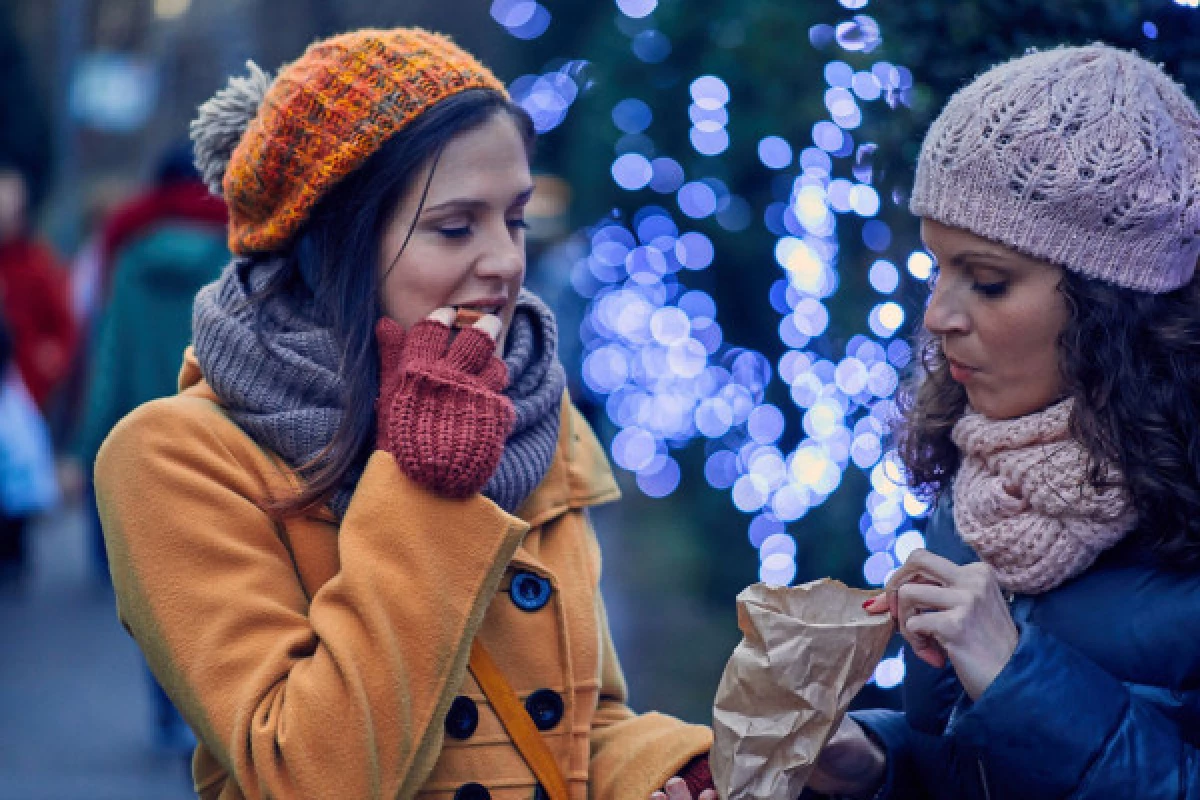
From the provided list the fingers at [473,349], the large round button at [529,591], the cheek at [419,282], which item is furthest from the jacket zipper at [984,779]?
the cheek at [419,282]

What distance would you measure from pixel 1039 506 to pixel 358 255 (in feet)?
3.68

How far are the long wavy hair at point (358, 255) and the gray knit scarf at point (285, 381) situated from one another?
0.8 inches

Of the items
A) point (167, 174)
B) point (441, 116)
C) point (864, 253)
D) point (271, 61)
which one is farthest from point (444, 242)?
point (271, 61)

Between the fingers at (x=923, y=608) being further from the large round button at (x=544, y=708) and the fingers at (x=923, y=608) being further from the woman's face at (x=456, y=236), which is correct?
the woman's face at (x=456, y=236)

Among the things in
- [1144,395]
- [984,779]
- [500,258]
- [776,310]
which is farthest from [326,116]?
[776,310]

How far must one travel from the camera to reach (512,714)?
2350 mm

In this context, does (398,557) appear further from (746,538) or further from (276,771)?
(746,538)

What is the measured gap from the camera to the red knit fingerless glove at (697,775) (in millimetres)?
2432

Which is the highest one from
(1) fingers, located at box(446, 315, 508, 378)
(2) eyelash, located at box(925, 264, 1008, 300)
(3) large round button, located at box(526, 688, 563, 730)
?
(2) eyelash, located at box(925, 264, 1008, 300)

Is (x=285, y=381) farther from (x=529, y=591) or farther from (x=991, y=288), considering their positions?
(x=991, y=288)

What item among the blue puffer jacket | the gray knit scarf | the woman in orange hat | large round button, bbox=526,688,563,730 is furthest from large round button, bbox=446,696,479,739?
the blue puffer jacket

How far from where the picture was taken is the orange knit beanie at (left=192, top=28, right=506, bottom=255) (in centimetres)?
234

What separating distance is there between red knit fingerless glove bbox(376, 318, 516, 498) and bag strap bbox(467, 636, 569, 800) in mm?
293

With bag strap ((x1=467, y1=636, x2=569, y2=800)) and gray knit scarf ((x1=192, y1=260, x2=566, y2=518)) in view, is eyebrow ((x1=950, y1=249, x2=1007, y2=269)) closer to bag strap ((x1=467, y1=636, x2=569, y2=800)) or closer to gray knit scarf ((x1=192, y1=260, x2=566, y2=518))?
gray knit scarf ((x1=192, y1=260, x2=566, y2=518))
